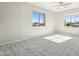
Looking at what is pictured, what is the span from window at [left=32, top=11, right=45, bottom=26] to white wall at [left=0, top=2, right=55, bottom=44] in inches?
11.7

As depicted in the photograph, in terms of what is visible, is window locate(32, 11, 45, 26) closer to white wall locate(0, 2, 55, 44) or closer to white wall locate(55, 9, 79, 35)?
Answer: white wall locate(0, 2, 55, 44)

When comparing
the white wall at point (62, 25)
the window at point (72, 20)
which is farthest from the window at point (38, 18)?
the window at point (72, 20)

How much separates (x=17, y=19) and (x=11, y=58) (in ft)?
11.0

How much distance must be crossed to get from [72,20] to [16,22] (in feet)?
15.1

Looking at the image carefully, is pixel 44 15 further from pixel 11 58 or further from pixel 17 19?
pixel 11 58

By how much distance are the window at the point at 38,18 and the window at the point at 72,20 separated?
2.17 metres

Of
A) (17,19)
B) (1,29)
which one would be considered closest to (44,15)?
(17,19)

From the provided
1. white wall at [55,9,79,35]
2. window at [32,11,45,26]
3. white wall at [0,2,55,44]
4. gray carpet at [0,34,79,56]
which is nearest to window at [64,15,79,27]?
white wall at [55,9,79,35]

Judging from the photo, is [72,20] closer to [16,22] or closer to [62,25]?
[62,25]

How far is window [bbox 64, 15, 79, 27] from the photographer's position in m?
5.81

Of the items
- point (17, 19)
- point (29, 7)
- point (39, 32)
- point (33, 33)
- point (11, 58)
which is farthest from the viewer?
point (39, 32)

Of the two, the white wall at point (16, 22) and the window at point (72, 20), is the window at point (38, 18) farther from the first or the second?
the window at point (72, 20)

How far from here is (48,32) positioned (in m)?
6.06

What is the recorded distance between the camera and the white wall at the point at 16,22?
137 inches
